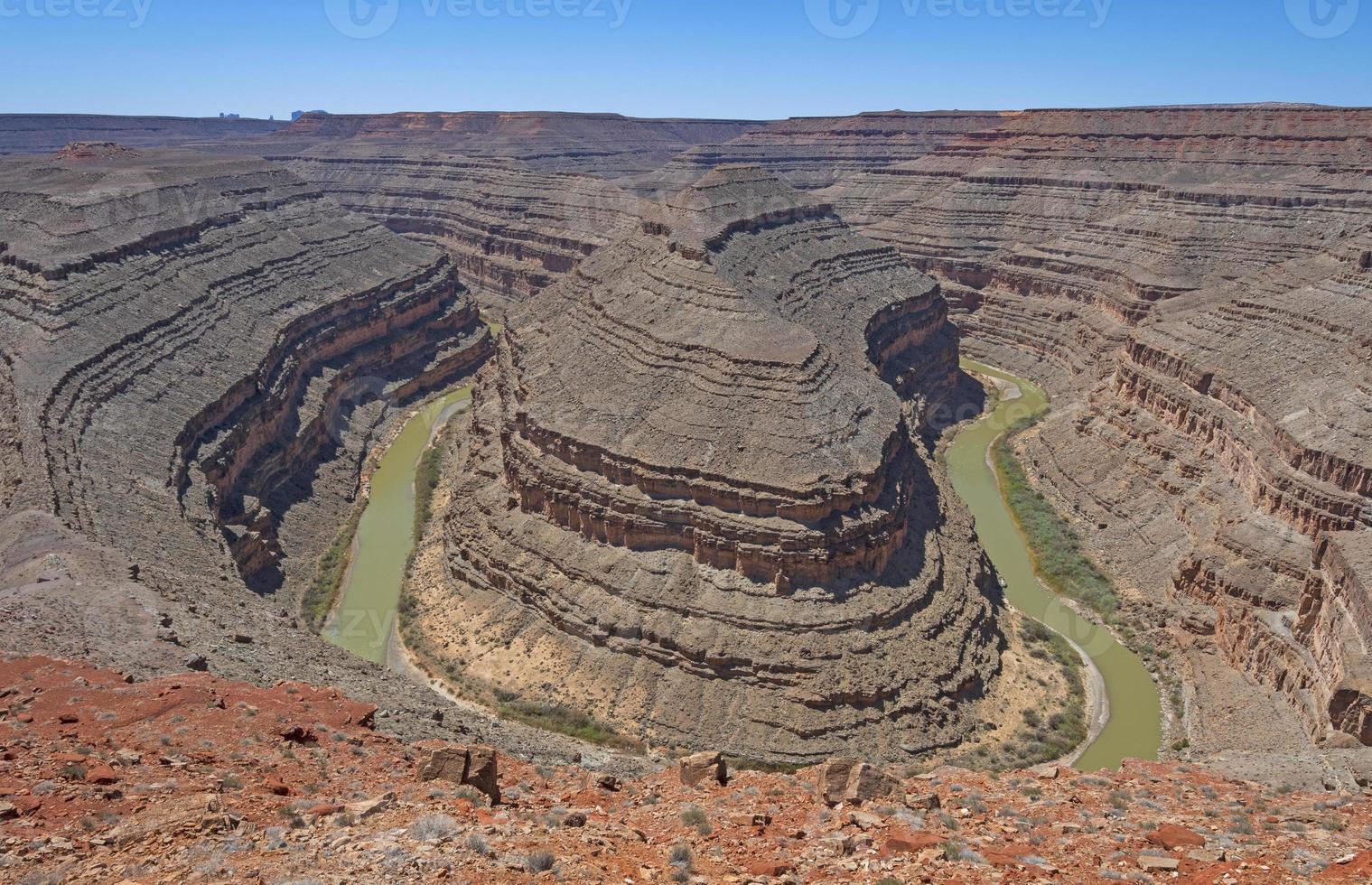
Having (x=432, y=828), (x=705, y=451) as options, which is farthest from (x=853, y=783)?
(x=705, y=451)

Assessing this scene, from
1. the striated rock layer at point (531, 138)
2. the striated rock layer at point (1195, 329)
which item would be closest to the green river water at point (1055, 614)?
the striated rock layer at point (1195, 329)

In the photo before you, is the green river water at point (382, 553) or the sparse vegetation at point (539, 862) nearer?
the sparse vegetation at point (539, 862)

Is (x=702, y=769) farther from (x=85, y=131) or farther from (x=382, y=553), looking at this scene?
(x=85, y=131)

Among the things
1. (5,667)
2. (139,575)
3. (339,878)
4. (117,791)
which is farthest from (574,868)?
(139,575)

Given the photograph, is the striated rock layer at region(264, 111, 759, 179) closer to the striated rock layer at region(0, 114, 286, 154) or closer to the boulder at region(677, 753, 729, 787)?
the striated rock layer at region(0, 114, 286, 154)

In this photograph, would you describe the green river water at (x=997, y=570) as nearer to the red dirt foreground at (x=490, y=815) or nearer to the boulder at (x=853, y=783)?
the red dirt foreground at (x=490, y=815)

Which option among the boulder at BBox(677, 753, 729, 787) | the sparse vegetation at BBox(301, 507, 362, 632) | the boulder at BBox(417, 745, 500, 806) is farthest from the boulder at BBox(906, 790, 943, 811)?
the sparse vegetation at BBox(301, 507, 362, 632)

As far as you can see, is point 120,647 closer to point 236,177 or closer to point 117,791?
point 117,791

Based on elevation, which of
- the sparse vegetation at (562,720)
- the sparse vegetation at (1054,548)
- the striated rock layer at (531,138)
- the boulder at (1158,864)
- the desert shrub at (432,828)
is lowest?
the sparse vegetation at (562,720)
